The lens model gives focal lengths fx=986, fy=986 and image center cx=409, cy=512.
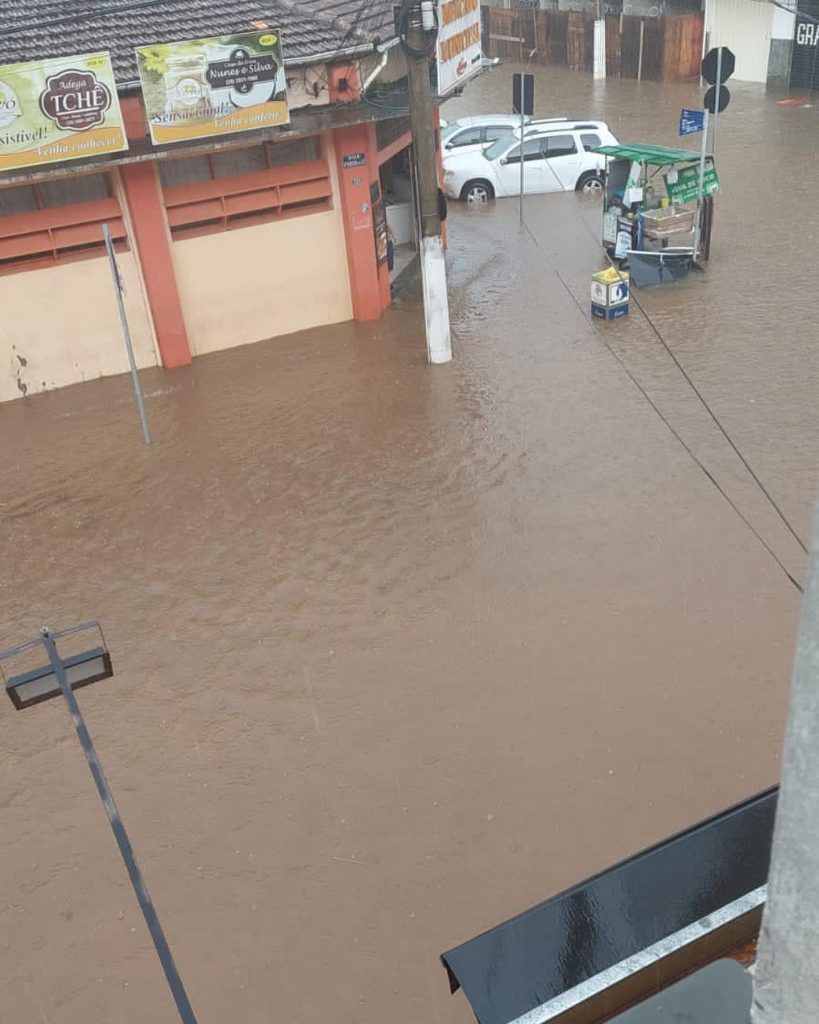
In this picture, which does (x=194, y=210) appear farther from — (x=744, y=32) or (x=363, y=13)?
(x=744, y=32)

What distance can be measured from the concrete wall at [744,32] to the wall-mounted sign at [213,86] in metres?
22.4

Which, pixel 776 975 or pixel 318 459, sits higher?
pixel 776 975

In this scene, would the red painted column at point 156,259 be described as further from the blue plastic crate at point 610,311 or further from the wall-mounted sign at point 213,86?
the blue plastic crate at point 610,311

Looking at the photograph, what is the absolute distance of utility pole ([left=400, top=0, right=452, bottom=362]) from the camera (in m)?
11.1

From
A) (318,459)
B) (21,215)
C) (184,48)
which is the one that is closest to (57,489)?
(318,459)

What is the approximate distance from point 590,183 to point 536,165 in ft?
4.12

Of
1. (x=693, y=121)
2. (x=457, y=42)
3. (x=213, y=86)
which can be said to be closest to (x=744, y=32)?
(x=693, y=121)

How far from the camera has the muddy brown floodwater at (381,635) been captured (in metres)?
6.08

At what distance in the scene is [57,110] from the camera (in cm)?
1082

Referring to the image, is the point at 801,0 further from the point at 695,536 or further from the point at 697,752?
the point at 697,752

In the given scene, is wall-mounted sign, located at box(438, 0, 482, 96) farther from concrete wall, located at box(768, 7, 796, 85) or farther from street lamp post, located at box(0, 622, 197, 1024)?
concrete wall, located at box(768, 7, 796, 85)

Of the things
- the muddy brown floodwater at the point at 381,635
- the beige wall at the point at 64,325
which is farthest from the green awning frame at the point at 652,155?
the beige wall at the point at 64,325

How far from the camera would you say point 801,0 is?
2762cm

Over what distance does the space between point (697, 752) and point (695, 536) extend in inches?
107
